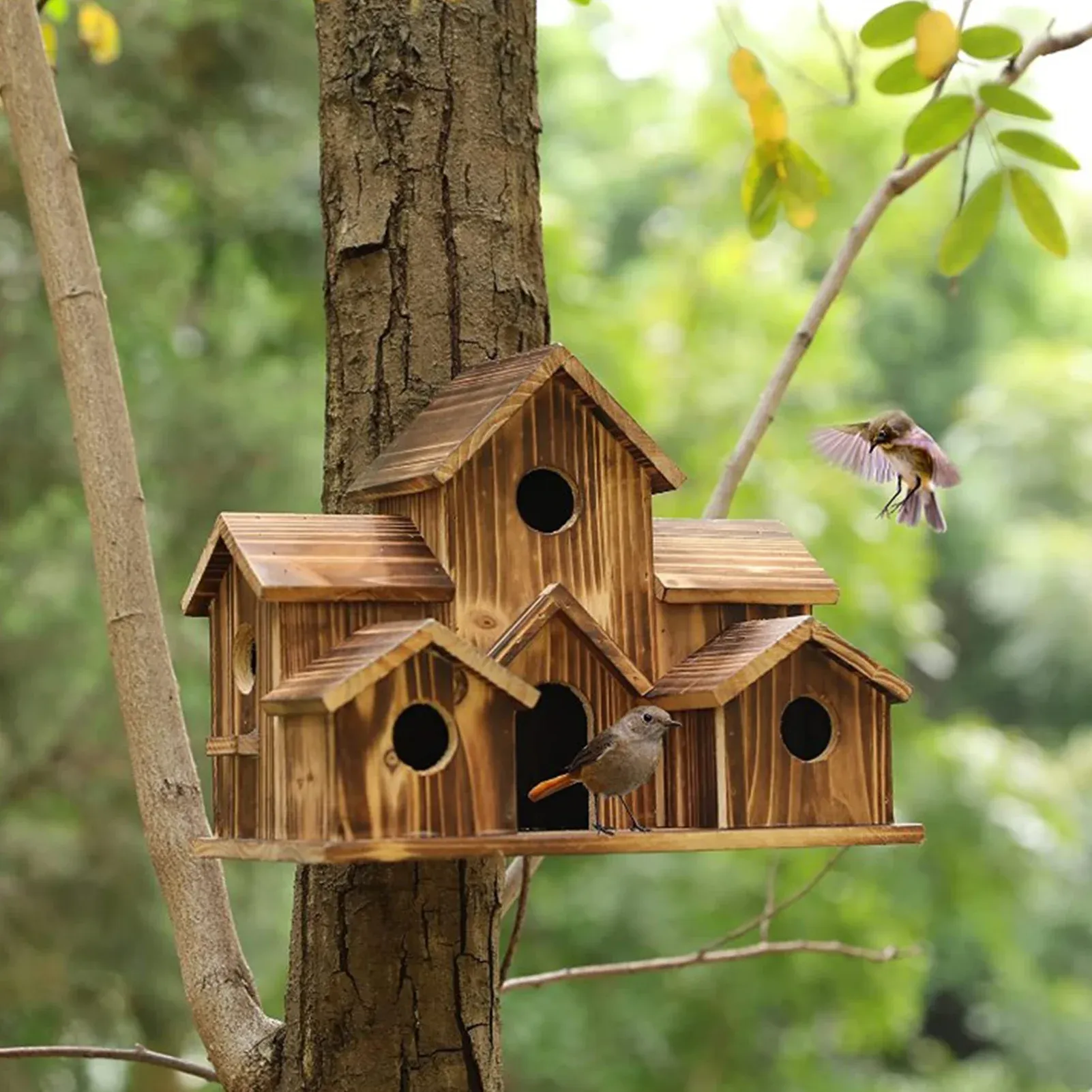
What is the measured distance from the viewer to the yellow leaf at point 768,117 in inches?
78.0

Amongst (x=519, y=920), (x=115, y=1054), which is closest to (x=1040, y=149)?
(x=519, y=920)

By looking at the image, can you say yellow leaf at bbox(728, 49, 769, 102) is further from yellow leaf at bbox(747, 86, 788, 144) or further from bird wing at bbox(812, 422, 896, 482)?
bird wing at bbox(812, 422, 896, 482)

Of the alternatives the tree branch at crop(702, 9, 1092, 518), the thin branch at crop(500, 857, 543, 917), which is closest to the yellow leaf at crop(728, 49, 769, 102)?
the tree branch at crop(702, 9, 1092, 518)

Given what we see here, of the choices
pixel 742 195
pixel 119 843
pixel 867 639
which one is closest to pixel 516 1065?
pixel 867 639

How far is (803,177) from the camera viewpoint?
→ 2.08 m

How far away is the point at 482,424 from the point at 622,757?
347mm

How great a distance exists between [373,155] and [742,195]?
47cm

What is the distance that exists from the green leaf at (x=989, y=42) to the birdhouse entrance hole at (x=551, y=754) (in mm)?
739

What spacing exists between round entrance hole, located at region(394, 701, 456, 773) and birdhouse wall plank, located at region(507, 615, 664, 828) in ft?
0.31

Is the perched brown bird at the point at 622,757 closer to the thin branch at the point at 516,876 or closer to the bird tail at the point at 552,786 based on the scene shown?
the bird tail at the point at 552,786

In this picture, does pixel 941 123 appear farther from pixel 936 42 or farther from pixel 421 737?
pixel 421 737

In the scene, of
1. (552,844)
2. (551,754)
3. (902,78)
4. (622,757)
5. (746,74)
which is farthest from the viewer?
(746,74)

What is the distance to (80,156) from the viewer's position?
5484 millimetres

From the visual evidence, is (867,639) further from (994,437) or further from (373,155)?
(373,155)
